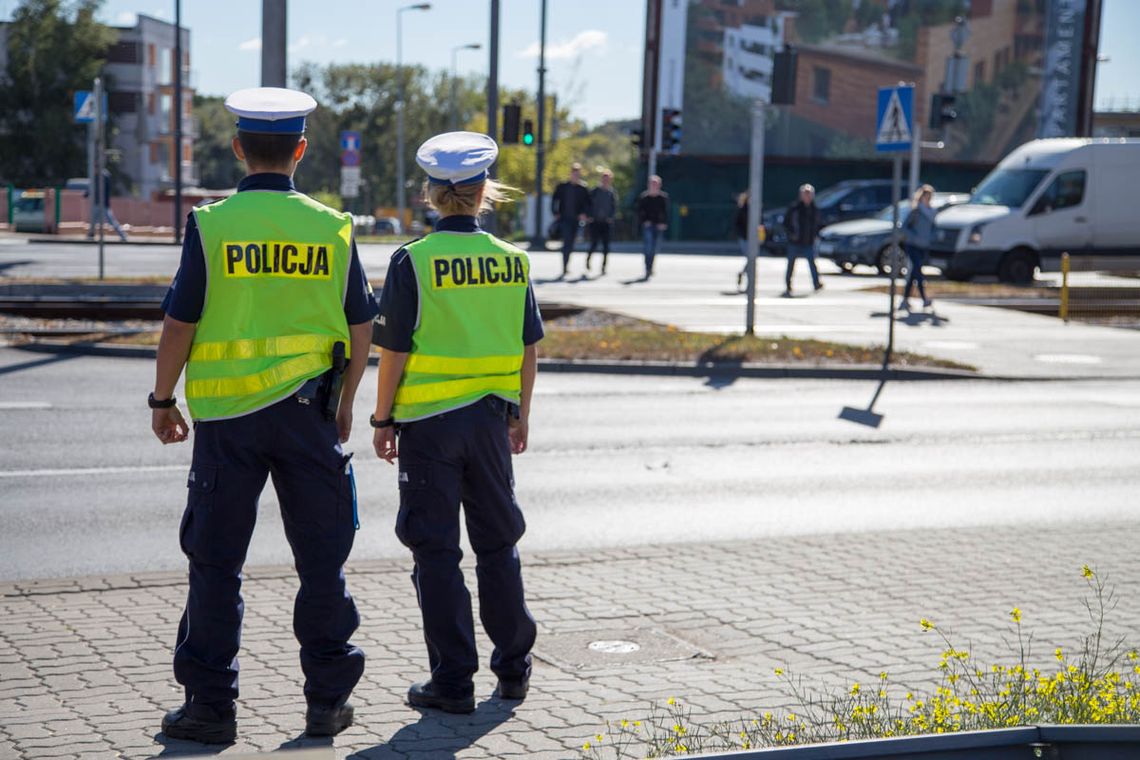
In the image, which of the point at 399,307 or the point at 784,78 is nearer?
the point at 399,307

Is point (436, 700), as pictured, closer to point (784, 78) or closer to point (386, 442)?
point (386, 442)

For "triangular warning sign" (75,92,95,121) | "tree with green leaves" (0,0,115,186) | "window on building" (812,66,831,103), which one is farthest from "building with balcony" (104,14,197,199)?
"triangular warning sign" (75,92,95,121)

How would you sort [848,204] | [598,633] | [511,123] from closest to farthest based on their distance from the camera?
1. [598,633]
2. [511,123]
3. [848,204]

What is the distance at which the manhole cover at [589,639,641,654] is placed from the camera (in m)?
5.95

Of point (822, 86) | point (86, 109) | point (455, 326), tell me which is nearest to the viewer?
point (455, 326)

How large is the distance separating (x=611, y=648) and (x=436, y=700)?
1072mm

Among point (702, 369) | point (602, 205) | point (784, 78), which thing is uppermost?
point (784, 78)

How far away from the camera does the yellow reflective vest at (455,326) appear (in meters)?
5.15

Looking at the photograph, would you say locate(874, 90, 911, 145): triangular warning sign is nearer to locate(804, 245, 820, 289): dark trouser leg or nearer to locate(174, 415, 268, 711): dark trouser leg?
locate(804, 245, 820, 289): dark trouser leg

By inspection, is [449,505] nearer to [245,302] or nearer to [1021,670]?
[245,302]

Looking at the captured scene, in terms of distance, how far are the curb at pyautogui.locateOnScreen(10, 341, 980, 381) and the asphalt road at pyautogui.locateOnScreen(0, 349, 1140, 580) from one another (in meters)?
0.58

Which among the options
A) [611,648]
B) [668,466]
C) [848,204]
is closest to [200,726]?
[611,648]

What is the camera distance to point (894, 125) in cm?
1661

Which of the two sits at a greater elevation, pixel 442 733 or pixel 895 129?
pixel 895 129
